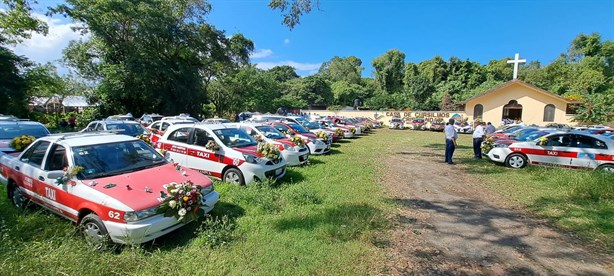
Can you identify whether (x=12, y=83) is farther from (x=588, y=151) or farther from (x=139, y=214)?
(x=588, y=151)

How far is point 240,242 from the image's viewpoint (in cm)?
405

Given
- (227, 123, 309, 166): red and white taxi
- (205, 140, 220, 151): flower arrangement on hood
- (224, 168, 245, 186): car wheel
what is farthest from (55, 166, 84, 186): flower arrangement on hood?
(227, 123, 309, 166): red and white taxi

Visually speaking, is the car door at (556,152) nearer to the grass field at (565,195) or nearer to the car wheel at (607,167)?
the grass field at (565,195)

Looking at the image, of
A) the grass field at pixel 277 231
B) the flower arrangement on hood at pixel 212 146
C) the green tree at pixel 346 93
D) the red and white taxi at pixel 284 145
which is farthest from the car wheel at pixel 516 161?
the green tree at pixel 346 93

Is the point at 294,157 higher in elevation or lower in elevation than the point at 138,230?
higher

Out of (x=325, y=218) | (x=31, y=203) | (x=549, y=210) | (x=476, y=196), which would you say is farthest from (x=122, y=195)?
(x=549, y=210)

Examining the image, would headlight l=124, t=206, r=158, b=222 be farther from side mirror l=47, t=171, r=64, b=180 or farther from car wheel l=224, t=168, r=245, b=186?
car wheel l=224, t=168, r=245, b=186

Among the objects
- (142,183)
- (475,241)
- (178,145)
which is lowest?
(475,241)

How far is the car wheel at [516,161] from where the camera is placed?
9688mm

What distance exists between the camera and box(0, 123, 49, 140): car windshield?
7.46 m

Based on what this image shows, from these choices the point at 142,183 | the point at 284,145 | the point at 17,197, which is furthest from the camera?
the point at 284,145

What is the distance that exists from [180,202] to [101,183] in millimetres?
1204

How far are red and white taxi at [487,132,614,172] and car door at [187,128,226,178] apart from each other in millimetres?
9655

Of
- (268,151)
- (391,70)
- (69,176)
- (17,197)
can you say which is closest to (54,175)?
(69,176)
